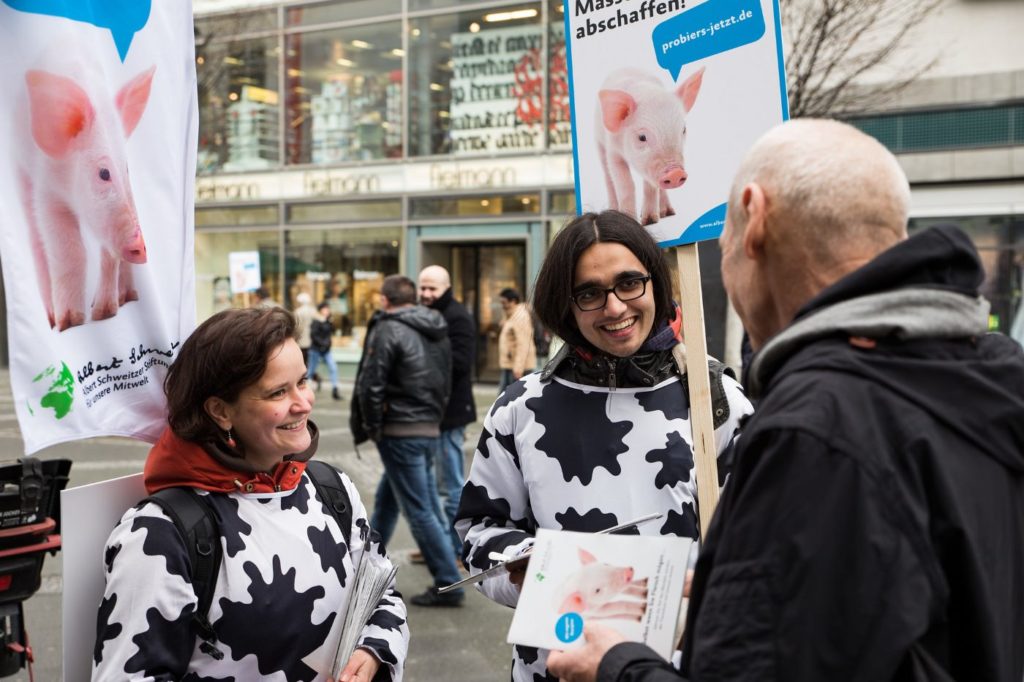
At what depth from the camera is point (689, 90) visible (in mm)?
2615

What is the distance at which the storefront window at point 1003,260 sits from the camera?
1492cm

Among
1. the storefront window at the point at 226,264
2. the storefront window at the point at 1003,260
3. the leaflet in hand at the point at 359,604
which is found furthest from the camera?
the storefront window at the point at 226,264

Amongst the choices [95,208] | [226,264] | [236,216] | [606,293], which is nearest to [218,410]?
[95,208]

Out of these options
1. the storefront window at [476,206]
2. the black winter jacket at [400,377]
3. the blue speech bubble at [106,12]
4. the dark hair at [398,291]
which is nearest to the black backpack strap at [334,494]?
the blue speech bubble at [106,12]

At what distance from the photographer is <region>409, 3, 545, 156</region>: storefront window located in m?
18.4

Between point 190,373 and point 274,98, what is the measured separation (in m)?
19.4

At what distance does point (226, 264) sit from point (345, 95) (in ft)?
14.6

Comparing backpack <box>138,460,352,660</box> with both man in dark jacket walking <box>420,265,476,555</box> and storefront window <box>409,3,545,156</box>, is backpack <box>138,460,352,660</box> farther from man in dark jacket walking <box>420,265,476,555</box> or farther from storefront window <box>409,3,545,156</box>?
storefront window <box>409,3,545,156</box>

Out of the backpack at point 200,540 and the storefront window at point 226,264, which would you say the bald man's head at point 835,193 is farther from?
the storefront window at point 226,264

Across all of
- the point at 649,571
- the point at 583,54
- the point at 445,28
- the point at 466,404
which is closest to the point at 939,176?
the point at 445,28

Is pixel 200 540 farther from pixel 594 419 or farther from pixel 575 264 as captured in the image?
pixel 575 264

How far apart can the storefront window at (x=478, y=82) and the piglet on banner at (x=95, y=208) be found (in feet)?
53.0

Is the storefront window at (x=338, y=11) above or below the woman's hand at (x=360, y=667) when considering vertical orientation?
above

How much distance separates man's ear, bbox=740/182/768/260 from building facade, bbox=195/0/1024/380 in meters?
15.6
